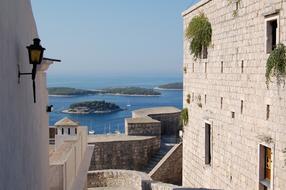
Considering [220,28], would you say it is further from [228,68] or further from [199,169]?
[199,169]

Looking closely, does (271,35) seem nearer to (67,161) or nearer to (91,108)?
(67,161)

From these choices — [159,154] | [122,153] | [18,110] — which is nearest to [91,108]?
[159,154]

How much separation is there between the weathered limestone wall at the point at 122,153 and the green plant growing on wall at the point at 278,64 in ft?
46.4

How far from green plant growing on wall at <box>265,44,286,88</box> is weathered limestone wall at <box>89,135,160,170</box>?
14.2 m

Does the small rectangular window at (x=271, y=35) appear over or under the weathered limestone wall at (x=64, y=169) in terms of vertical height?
over

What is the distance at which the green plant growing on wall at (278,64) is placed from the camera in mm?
8055

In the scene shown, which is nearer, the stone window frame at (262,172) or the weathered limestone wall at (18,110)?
the weathered limestone wall at (18,110)

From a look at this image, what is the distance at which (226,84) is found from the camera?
36.0 feet

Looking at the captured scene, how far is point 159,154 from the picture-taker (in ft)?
74.6

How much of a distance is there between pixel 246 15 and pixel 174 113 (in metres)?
18.3

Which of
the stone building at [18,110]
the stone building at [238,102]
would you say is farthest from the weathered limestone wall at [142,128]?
the stone building at [18,110]

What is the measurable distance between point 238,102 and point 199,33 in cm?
317

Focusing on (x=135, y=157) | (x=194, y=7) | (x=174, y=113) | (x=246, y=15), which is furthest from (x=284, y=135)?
(x=174, y=113)

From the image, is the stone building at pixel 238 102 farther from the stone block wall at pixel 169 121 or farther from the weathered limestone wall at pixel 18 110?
the stone block wall at pixel 169 121
